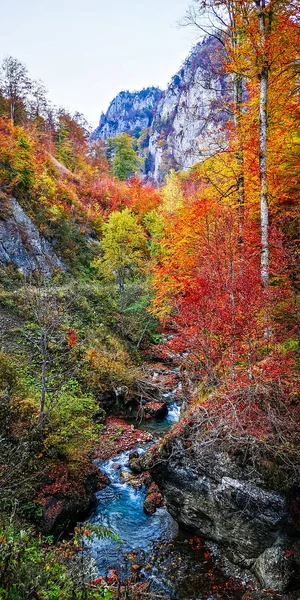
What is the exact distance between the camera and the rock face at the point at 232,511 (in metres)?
6.08

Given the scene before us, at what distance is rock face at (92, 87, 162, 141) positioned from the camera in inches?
6053

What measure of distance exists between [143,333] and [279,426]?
14684 mm

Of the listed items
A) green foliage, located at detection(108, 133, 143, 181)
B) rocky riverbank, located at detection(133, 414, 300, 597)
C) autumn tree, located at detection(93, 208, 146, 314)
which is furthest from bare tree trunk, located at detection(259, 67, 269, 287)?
green foliage, located at detection(108, 133, 143, 181)

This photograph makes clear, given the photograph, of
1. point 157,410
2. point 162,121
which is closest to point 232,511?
point 157,410

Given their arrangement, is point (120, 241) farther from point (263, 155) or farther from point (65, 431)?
point (65, 431)

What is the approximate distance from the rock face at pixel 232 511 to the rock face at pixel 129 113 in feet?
536

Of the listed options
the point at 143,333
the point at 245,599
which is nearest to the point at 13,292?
the point at 143,333

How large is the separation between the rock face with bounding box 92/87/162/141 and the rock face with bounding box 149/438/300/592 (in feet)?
536

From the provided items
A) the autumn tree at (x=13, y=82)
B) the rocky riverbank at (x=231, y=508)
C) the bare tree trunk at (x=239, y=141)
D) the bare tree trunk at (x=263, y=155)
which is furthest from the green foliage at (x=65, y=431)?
the autumn tree at (x=13, y=82)

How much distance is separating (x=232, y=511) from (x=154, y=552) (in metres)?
2.37

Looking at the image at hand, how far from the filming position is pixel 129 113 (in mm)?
159125

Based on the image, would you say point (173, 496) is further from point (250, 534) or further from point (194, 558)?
point (250, 534)

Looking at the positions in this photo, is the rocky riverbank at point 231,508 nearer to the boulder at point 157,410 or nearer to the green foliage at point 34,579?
the green foliage at point 34,579

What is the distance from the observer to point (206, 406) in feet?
25.3
